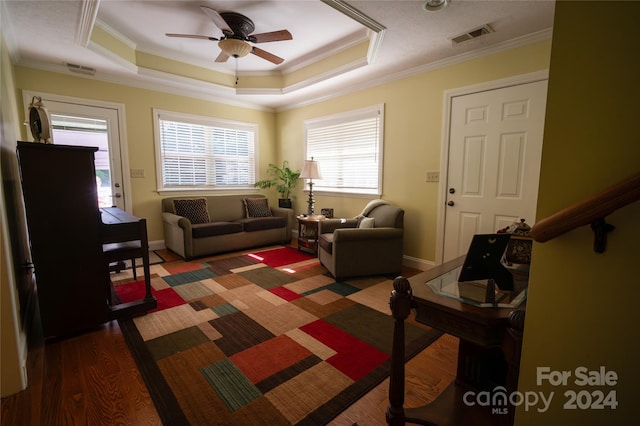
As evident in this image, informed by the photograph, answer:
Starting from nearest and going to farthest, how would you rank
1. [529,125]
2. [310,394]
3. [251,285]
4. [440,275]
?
[440,275] → [310,394] → [529,125] → [251,285]

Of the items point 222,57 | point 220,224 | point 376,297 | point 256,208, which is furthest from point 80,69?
point 376,297

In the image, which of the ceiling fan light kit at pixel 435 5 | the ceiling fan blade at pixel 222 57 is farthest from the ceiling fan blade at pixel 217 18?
the ceiling fan light kit at pixel 435 5

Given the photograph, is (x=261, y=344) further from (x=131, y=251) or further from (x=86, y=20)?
(x=86, y=20)

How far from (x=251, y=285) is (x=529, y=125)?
335 centimetres

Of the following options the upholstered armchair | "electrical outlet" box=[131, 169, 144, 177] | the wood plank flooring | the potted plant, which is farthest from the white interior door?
"electrical outlet" box=[131, 169, 144, 177]

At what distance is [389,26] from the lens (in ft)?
8.73

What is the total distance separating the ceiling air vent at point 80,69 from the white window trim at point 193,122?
2.83 ft

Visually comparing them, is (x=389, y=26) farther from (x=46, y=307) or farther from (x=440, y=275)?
(x=46, y=307)

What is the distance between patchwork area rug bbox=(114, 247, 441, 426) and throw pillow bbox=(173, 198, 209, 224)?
1.22m

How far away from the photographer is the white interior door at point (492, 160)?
2.90 meters

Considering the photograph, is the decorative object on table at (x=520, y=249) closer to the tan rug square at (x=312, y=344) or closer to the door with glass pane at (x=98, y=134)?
the tan rug square at (x=312, y=344)

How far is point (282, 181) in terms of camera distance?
19.7 ft

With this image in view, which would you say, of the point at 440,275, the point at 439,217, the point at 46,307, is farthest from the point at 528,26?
the point at 46,307

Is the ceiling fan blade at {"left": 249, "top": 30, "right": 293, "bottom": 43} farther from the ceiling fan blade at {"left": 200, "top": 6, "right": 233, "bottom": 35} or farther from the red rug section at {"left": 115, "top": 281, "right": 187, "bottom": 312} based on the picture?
the red rug section at {"left": 115, "top": 281, "right": 187, "bottom": 312}
